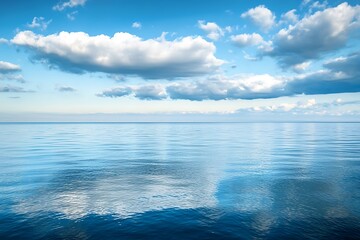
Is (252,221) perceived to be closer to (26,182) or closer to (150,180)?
Answer: (150,180)

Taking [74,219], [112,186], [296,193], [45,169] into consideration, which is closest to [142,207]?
[74,219]

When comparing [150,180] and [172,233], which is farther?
[150,180]

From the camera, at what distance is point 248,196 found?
63.0 feet

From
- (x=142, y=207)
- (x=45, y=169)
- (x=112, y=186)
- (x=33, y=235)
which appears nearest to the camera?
(x=33, y=235)

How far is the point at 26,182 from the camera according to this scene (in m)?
23.1

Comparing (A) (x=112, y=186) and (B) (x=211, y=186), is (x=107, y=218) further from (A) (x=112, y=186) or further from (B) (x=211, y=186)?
(B) (x=211, y=186)

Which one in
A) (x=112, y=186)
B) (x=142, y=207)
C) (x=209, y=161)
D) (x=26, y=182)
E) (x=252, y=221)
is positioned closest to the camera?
(x=252, y=221)

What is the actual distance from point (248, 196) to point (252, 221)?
4680 millimetres

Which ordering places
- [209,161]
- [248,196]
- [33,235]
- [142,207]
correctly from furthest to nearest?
[209,161] < [248,196] < [142,207] < [33,235]

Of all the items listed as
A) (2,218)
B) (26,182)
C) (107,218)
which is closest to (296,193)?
(107,218)

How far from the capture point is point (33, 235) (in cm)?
1273

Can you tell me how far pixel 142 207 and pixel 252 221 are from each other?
679 centimetres

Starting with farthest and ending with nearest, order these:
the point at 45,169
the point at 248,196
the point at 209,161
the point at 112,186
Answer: the point at 209,161, the point at 45,169, the point at 112,186, the point at 248,196

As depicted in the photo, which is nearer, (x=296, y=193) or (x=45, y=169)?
(x=296, y=193)
